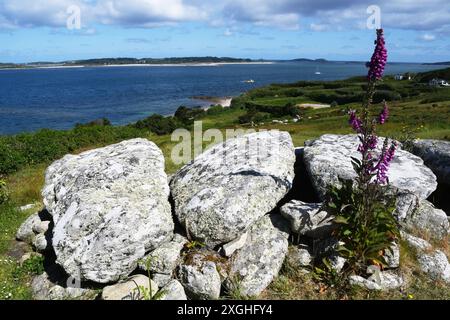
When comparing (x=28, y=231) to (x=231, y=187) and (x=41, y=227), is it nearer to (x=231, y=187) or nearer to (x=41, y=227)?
(x=41, y=227)

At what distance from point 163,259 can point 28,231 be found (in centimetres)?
531

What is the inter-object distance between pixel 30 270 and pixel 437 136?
78.6ft

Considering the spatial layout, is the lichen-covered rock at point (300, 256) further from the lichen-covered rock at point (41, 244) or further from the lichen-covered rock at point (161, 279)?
the lichen-covered rock at point (41, 244)

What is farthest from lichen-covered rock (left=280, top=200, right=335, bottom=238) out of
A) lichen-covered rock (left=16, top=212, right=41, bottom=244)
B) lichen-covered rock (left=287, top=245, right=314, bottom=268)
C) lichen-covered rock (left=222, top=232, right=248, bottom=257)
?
lichen-covered rock (left=16, top=212, right=41, bottom=244)

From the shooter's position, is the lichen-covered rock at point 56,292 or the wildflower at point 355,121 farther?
the lichen-covered rock at point 56,292

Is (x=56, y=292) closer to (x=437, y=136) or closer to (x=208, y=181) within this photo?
(x=208, y=181)

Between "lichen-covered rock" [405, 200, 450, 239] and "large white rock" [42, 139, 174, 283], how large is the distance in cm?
637

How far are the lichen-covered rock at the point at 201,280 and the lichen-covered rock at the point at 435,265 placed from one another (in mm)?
4853

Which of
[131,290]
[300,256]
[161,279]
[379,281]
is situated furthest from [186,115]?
[379,281]

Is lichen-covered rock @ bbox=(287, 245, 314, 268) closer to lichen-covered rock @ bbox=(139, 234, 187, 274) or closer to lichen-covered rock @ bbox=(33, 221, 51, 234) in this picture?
lichen-covered rock @ bbox=(139, 234, 187, 274)

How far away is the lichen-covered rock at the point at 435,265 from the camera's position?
10.0 metres

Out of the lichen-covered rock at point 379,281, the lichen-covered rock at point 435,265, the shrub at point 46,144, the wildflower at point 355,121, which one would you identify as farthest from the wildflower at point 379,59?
the shrub at point 46,144

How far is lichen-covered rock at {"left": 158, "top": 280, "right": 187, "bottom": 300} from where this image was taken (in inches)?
362

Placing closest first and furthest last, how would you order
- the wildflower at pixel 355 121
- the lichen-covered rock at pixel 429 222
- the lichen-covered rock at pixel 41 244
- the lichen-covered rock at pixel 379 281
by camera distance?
the wildflower at pixel 355 121 < the lichen-covered rock at pixel 379 281 < the lichen-covered rock at pixel 429 222 < the lichen-covered rock at pixel 41 244
